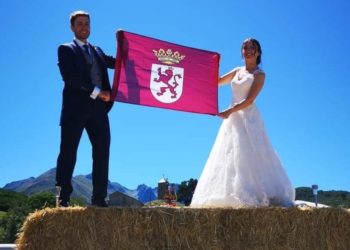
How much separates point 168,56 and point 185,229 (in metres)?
2.11

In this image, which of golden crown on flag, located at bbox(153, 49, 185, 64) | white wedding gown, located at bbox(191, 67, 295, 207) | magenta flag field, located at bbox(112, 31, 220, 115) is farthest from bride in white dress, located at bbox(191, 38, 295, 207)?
golden crown on flag, located at bbox(153, 49, 185, 64)

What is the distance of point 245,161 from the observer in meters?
5.52

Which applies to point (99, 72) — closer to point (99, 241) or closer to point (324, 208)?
point (99, 241)

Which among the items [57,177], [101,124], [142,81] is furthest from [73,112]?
[142,81]

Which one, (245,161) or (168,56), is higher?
(168,56)

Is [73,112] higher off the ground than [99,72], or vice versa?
[99,72]

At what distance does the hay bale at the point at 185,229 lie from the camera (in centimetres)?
417

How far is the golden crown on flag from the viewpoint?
5.66 metres

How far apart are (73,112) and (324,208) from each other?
2587 millimetres

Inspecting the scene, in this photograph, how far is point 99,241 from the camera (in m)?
4.27

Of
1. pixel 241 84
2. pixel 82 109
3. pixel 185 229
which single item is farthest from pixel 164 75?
pixel 185 229

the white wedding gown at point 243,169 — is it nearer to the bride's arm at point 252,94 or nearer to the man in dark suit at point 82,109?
the bride's arm at point 252,94

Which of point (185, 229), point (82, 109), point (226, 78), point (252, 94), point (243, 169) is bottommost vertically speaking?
point (185, 229)

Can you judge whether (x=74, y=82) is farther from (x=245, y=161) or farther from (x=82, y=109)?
(x=245, y=161)
